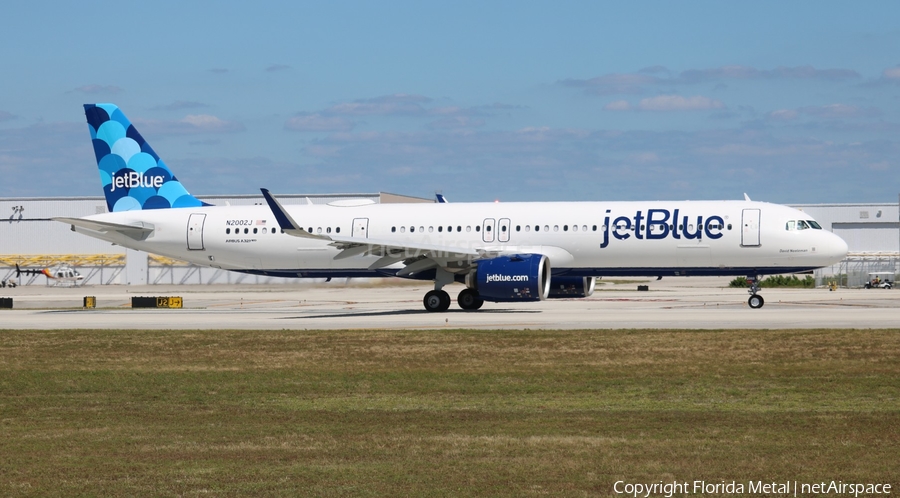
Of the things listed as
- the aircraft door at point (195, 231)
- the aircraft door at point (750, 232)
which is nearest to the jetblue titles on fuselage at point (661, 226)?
the aircraft door at point (750, 232)

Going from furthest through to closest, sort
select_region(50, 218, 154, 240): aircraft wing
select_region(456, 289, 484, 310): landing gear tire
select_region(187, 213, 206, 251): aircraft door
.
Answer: select_region(187, 213, 206, 251): aircraft door, select_region(50, 218, 154, 240): aircraft wing, select_region(456, 289, 484, 310): landing gear tire

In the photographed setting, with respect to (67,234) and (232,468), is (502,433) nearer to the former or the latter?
(232,468)

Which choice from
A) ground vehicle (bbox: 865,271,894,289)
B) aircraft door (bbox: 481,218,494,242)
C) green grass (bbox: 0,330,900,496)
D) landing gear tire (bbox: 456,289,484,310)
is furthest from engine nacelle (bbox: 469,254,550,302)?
ground vehicle (bbox: 865,271,894,289)

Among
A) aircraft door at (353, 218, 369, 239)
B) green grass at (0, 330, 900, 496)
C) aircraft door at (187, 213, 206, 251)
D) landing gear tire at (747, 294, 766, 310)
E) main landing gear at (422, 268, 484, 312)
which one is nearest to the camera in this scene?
green grass at (0, 330, 900, 496)

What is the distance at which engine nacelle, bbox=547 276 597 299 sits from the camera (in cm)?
4225

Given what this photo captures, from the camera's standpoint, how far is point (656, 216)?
39562 millimetres

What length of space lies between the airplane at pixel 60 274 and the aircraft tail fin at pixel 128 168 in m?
45.4

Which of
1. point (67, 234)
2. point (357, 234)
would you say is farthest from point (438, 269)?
point (67, 234)

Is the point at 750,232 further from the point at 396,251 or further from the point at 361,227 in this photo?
the point at 361,227

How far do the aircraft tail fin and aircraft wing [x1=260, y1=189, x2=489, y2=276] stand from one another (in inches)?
367

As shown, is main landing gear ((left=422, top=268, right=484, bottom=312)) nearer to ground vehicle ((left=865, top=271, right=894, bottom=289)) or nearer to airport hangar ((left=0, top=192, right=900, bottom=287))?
ground vehicle ((left=865, top=271, right=894, bottom=289))

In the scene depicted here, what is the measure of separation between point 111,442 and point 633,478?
649 cm

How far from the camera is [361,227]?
43.3m

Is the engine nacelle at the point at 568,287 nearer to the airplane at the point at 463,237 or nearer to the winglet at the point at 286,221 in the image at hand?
the airplane at the point at 463,237
